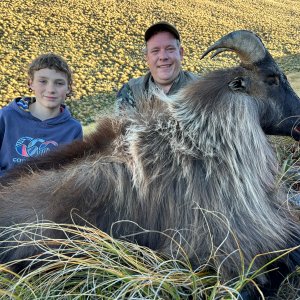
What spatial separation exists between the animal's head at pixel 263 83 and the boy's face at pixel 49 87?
1741 millimetres

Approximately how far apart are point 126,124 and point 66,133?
4.74ft

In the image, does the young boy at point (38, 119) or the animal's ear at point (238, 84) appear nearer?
the animal's ear at point (238, 84)

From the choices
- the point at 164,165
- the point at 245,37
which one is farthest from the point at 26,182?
the point at 245,37

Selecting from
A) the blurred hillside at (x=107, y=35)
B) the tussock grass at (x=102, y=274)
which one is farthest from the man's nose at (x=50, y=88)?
the blurred hillside at (x=107, y=35)

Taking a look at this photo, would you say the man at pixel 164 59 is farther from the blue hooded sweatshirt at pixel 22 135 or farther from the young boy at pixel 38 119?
the blue hooded sweatshirt at pixel 22 135

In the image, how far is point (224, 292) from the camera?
2857 millimetres

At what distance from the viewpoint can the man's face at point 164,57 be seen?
535 cm

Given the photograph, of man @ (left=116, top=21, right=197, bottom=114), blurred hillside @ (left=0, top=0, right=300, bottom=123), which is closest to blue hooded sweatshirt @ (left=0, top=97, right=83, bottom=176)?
man @ (left=116, top=21, right=197, bottom=114)

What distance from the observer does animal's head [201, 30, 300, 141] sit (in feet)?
12.3

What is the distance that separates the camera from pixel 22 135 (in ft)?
15.6

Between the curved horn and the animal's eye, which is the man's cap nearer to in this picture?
the curved horn

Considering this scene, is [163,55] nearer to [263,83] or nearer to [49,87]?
[49,87]

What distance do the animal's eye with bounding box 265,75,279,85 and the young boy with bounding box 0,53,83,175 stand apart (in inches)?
84.3

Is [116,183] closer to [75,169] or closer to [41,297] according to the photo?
[75,169]
